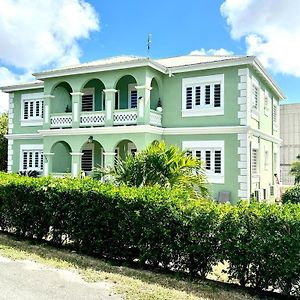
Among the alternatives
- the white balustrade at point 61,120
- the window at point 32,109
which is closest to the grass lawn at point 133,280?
the white balustrade at point 61,120

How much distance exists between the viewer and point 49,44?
68.1 ft

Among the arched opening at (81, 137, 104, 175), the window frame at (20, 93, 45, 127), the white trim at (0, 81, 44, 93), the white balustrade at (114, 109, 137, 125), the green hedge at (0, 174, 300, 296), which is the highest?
the white trim at (0, 81, 44, 93)

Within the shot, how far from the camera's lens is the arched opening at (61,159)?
24741 millimetres

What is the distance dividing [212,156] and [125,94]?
713cm

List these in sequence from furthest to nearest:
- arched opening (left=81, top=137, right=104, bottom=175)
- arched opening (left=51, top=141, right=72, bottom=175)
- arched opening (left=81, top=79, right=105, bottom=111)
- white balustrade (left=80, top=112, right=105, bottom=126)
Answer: arched opening (left=51, top=141, right=72, bottom=175)
arched opening (left=81, top=137, right=104, bottom=175)
arched opening (left=81, top=79, right=105, bottom=111)
white balustrade (left=80, top=112, right=105, bottom=126)

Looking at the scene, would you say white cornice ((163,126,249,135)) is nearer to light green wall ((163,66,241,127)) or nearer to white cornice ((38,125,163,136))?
light green wall ((163,66,241,127))

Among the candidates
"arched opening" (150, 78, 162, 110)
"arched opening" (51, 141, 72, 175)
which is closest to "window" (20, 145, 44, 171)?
"arched opening" (51, 141, 72, 175)

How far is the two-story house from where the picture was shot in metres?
19.3

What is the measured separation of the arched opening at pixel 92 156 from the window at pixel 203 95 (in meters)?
6.65

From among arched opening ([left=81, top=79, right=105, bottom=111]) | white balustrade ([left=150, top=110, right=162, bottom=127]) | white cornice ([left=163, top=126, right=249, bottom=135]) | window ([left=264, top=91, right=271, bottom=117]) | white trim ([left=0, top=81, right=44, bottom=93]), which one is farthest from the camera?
white trim ([left=0, top=81, right=44, bottom=93])

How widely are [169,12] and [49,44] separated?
815 centimetres

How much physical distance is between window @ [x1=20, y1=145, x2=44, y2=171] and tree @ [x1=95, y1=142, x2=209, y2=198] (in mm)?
16796

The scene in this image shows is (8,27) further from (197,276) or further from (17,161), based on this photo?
(197,276)

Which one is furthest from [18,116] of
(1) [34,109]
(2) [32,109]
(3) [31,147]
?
(3) [31,147]
